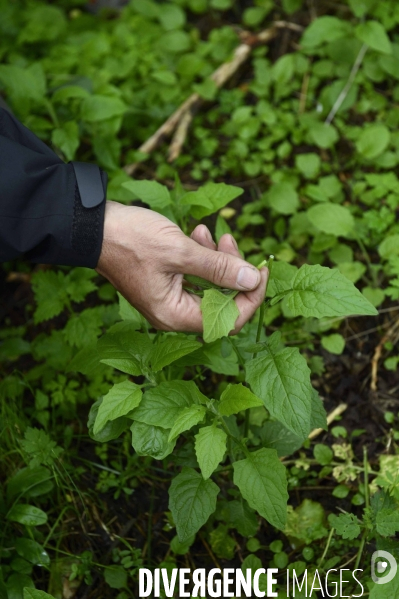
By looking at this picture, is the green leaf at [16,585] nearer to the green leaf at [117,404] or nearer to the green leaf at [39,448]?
the green leaf at [39,448]

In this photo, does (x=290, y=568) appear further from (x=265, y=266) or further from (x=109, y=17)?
(x=109, y=17)

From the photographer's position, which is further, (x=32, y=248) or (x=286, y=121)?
(x=286, y=121)

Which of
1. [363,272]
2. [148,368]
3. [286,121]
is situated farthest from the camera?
[286,121]

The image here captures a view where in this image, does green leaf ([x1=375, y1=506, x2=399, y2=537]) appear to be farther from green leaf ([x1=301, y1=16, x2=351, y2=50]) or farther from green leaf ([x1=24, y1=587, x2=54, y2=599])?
green leaf ([x1=301, y1=16, x2=351, y2=50])

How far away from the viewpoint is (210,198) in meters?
2.34

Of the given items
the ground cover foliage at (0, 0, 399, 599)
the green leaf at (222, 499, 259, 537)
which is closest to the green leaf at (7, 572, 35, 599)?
the ground cover foliage at (0, 0, 399, 599)

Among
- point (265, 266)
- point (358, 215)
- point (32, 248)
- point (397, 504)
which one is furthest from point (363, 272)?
point (32, 248)

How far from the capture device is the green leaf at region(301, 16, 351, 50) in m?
3.38

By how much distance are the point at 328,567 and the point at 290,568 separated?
0.14 meters

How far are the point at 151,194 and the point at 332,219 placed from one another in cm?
94

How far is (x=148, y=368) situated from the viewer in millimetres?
1981

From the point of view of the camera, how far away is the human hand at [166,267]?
6.50 feet

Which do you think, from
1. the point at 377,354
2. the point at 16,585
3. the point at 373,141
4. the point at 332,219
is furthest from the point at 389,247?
the point at 16,585

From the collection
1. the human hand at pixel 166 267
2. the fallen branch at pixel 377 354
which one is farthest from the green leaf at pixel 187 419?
the fallen branch at pixel 377 354
